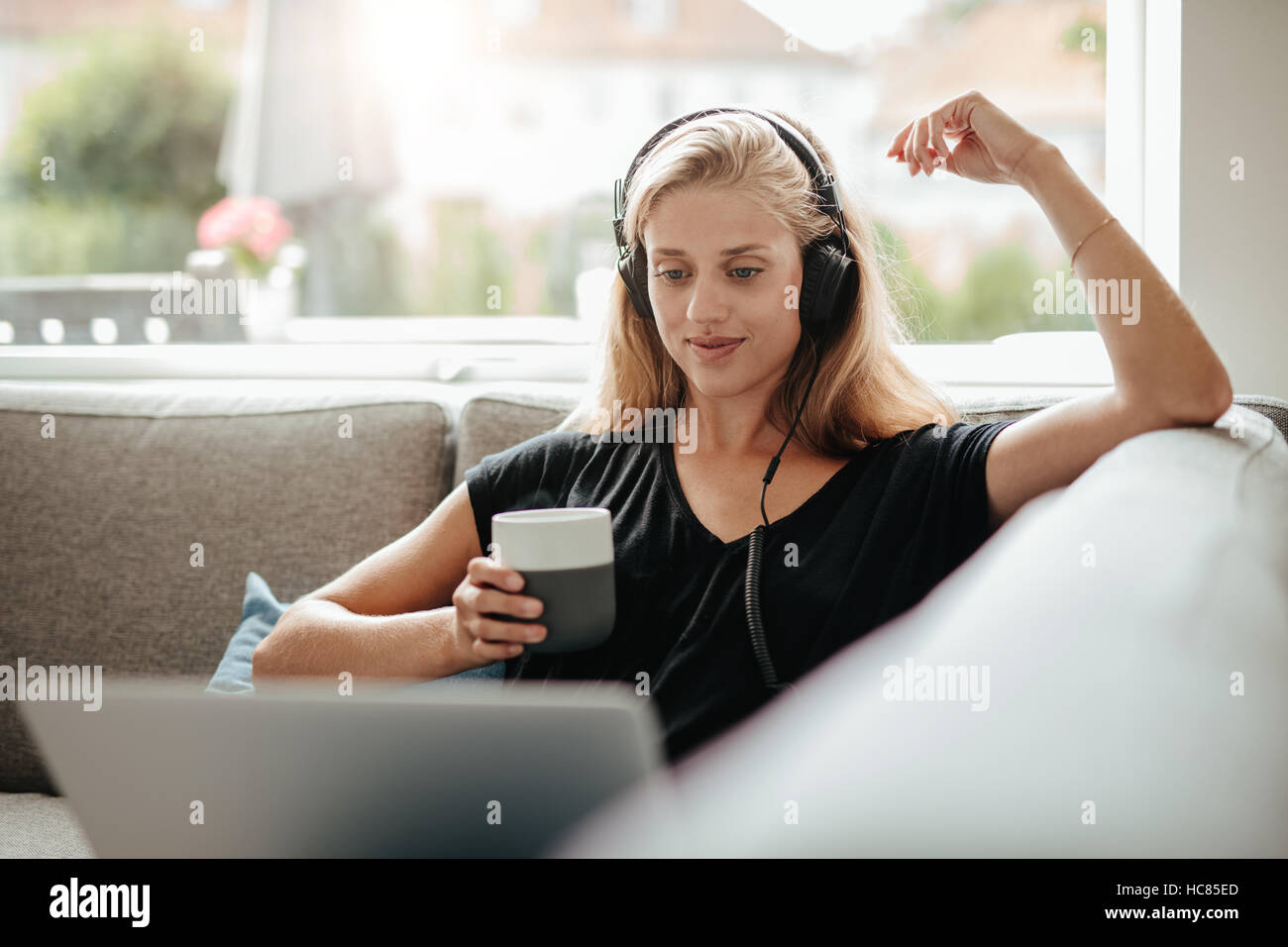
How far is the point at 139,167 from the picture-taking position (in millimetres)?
2498

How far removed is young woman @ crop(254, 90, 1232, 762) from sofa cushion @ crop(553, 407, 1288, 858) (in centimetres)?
26

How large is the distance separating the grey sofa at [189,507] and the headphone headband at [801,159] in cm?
34

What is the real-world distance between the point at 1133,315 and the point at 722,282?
1.38 ft

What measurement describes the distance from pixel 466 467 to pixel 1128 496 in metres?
0.95

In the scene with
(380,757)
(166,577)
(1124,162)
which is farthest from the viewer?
(1124,162)

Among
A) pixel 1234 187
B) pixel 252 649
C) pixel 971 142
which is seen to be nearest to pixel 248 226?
pixel 252 649

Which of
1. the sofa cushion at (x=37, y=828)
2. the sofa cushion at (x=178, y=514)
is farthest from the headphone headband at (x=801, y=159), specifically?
the sofa cushion at (x=37, y=828)

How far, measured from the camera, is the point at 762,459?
1272 mm

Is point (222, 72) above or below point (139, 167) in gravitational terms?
above

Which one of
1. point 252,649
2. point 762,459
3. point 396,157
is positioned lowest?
point 252,649

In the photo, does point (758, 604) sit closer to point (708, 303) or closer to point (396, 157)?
point (708, 303)

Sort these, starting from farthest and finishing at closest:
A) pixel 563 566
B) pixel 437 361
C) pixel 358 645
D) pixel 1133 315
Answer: pixel 437 361 < pixel 358 645 < pixel 1133 315 < pixel 563 566
